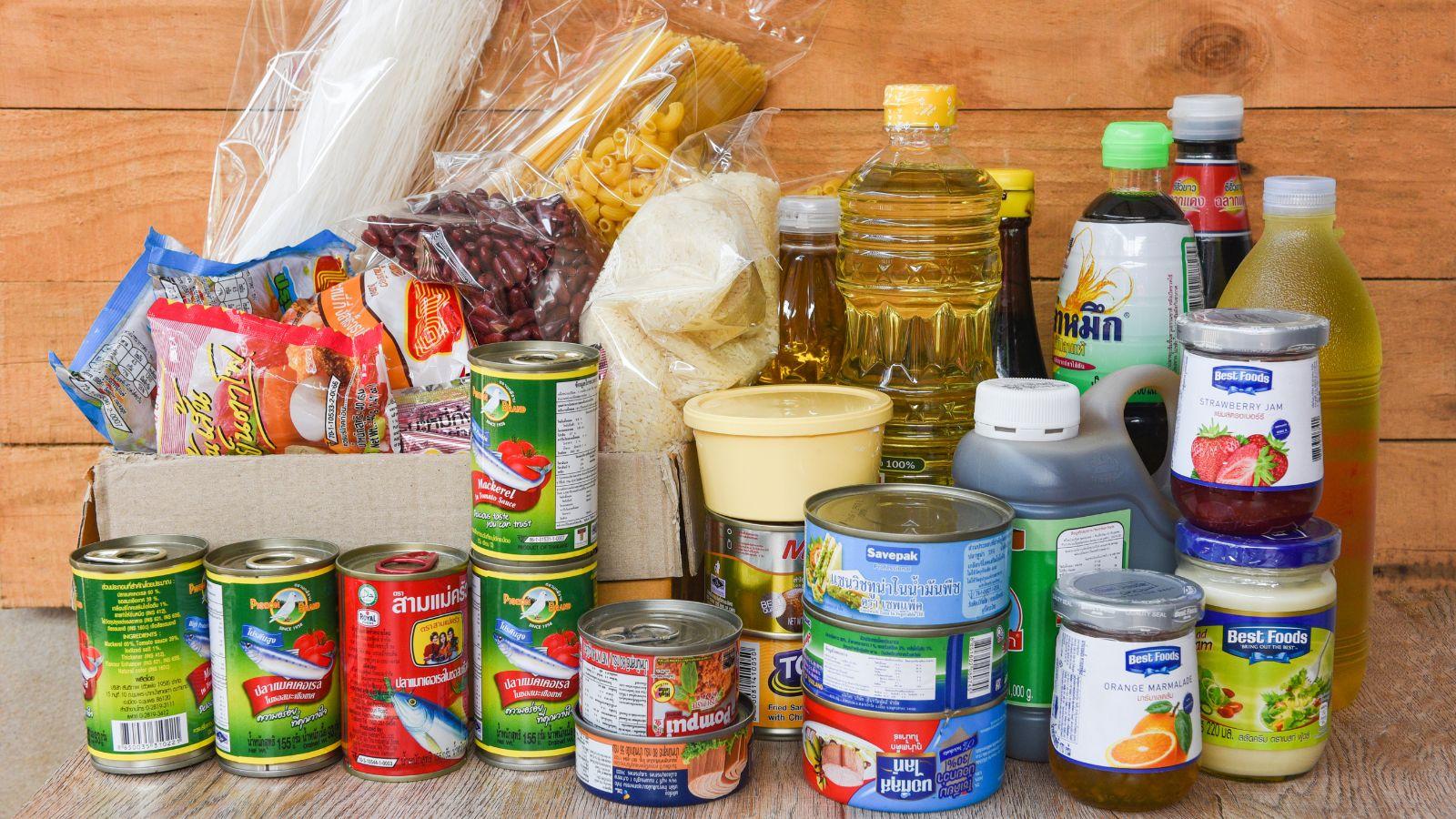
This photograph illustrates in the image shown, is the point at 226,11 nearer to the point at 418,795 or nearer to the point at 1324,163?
the point at 418,795

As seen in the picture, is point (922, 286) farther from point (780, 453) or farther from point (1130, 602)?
point (1130, 602)

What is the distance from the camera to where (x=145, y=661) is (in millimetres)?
858

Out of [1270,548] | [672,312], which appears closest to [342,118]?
[672,312]

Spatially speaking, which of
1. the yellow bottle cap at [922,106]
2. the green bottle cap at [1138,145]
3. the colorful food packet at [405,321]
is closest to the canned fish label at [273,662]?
→ the colorful food packet at [405,321]

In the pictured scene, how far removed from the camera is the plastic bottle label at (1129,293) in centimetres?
100

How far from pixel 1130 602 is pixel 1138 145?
0.41 metres

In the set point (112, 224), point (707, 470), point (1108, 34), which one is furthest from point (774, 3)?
point (112, 224)

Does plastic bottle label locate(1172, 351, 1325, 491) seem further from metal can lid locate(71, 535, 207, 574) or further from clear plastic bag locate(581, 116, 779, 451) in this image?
Answer: metal can lid locate(71, 535, 207, 574)

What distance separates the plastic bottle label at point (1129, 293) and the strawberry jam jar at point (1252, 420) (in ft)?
0.47

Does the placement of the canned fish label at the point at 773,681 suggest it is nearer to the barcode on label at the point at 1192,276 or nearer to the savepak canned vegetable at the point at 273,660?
the savepak canned vegetable at the point at 273,660

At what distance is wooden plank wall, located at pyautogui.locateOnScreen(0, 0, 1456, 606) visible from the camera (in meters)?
1.21

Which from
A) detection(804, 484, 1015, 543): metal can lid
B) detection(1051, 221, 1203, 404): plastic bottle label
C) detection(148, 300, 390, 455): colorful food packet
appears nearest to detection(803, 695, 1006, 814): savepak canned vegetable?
detection(804, 484, 1015, 543): metal can lid

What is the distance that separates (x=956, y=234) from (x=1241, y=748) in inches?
18.5

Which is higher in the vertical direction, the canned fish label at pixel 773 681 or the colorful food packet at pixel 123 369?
the colorful food packet at pixel 123 369
